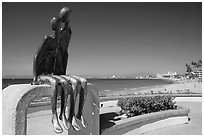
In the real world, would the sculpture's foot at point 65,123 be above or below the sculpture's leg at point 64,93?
below

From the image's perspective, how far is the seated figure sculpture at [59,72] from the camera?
191 inches

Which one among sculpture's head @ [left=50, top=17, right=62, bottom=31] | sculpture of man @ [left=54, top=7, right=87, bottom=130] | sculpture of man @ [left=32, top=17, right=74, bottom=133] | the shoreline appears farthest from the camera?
the shoreline

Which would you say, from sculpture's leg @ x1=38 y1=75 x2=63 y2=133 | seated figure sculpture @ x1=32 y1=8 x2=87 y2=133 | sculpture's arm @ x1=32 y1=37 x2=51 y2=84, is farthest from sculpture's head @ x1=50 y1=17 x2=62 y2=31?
sculpture's leg @ x1=38 y1=75 x2=63 y2=133

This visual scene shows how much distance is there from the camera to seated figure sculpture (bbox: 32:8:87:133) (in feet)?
15.9

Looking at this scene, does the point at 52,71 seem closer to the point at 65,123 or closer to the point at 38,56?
the point at 38,56

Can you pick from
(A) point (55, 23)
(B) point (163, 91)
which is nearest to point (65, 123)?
(A) point (55, 23)

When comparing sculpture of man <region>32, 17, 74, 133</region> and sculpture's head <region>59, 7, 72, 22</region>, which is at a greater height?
sculpture's head <region>59, 7, 72, 22</region>

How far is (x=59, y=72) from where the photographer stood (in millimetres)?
5586

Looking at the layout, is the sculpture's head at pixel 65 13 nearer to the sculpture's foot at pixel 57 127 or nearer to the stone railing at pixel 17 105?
Answer: the stone railing at pixel 17 105

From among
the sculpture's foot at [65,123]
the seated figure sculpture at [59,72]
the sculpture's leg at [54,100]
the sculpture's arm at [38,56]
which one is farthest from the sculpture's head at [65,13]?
the sculpture's foot at [65,123]

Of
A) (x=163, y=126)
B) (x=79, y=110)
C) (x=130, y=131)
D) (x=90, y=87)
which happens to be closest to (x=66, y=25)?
(x=90, y=87)

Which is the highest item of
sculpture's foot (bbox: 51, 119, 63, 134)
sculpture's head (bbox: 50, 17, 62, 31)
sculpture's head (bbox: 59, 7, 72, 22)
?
sculpture's head (bbox: 59, 7, 72, 22)

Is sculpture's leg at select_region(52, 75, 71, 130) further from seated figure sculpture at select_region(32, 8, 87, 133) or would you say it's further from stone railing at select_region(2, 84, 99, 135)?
stone railing at select_region(2, 84, 99, 135)

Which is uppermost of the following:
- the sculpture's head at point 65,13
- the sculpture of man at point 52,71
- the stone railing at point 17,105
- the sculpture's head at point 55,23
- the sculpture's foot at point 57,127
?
the sculpture's head at point 65,13
